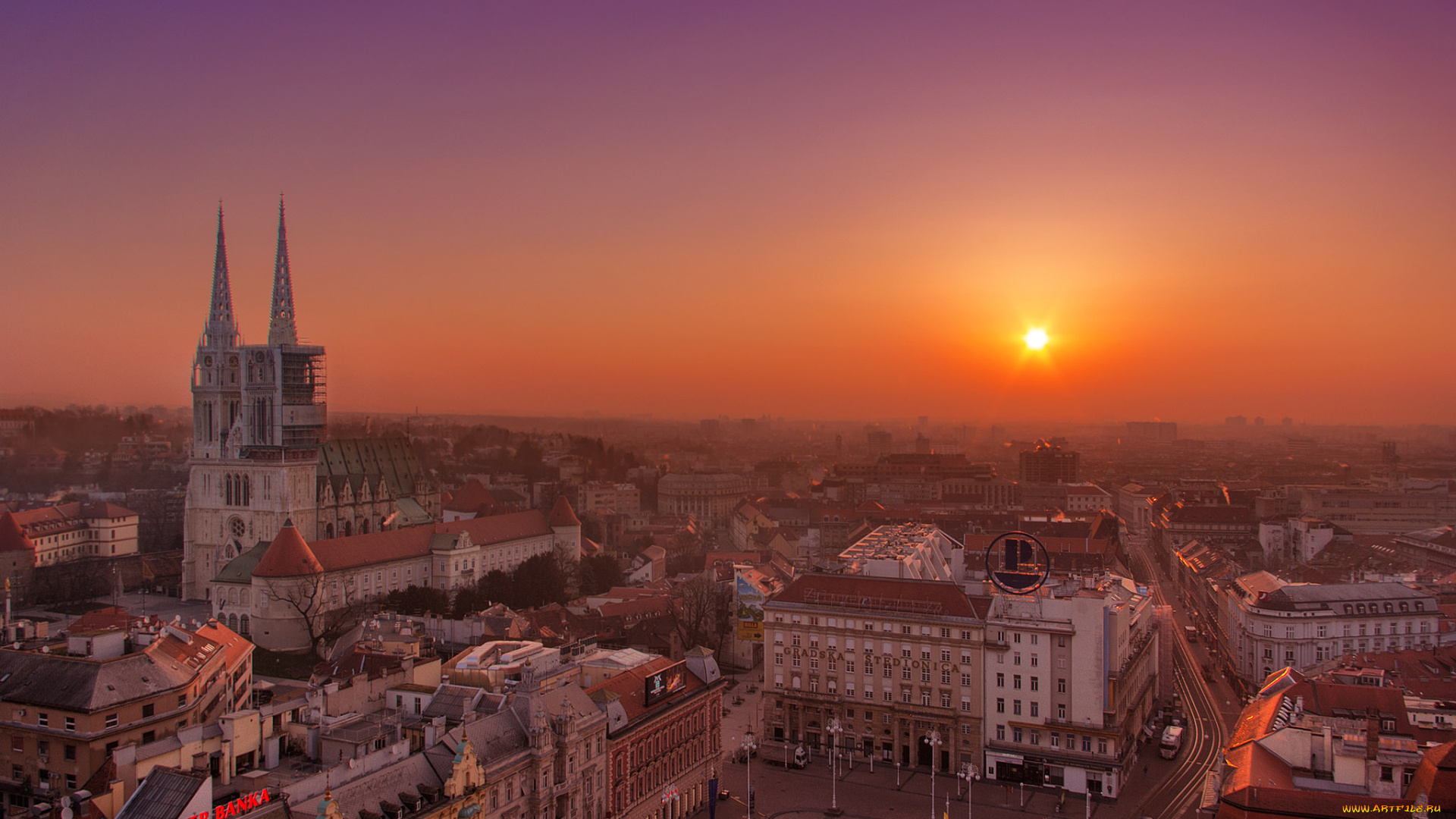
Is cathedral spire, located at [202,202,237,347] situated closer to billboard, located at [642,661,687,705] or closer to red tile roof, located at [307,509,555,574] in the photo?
red tile roof, located at [307,509,555,574]

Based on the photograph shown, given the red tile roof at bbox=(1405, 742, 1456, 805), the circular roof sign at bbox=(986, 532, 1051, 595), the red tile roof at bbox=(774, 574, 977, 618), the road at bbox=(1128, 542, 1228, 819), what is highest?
the circular roof sign at bbox=(986, 532, 1051, 595)

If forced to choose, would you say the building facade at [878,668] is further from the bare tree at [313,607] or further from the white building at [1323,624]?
the bare tree at [313,607]

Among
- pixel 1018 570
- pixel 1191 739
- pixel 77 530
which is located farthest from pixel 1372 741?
pixel 77 530

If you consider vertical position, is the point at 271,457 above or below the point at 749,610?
above

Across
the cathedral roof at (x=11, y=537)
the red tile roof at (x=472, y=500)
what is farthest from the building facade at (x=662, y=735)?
the cathedral roof at (x=11, y=537)

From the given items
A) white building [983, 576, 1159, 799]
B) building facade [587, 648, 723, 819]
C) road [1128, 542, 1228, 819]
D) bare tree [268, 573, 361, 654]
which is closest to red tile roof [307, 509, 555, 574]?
bare tree [268, 573, 361, 654]

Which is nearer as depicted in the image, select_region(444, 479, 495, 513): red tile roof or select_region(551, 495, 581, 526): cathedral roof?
select_region(551, 495, 581, 526): cathedral roof

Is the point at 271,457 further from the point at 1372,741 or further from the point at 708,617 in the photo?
the point at 1372,741
